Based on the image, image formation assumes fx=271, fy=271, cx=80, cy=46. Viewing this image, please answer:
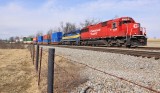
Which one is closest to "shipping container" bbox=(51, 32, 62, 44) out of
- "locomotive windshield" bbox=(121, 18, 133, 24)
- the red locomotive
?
the red locomotive

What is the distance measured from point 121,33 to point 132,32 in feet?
4.53

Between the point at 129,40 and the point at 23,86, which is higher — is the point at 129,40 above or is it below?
above

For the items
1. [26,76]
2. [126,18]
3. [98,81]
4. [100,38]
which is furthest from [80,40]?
[98,81]

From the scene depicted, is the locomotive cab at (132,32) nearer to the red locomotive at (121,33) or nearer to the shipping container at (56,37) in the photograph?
the red locomotive at (121,33)

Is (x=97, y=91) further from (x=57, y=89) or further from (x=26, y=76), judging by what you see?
(x=26, y=76)

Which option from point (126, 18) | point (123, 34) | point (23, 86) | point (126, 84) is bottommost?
point (23, 86)

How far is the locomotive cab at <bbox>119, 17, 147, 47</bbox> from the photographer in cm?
2595

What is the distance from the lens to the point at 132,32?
26.9 m

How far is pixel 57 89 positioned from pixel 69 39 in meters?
44.7

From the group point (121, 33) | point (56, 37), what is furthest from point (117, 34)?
point (56, 37)

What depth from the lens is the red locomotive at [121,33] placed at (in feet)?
85.9

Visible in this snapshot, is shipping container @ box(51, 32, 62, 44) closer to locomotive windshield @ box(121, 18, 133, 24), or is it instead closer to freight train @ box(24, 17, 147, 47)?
freight train @ box(24, 17, 147, 47)

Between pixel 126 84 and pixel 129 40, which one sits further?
pixel 129 40

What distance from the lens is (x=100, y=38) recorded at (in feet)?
111
